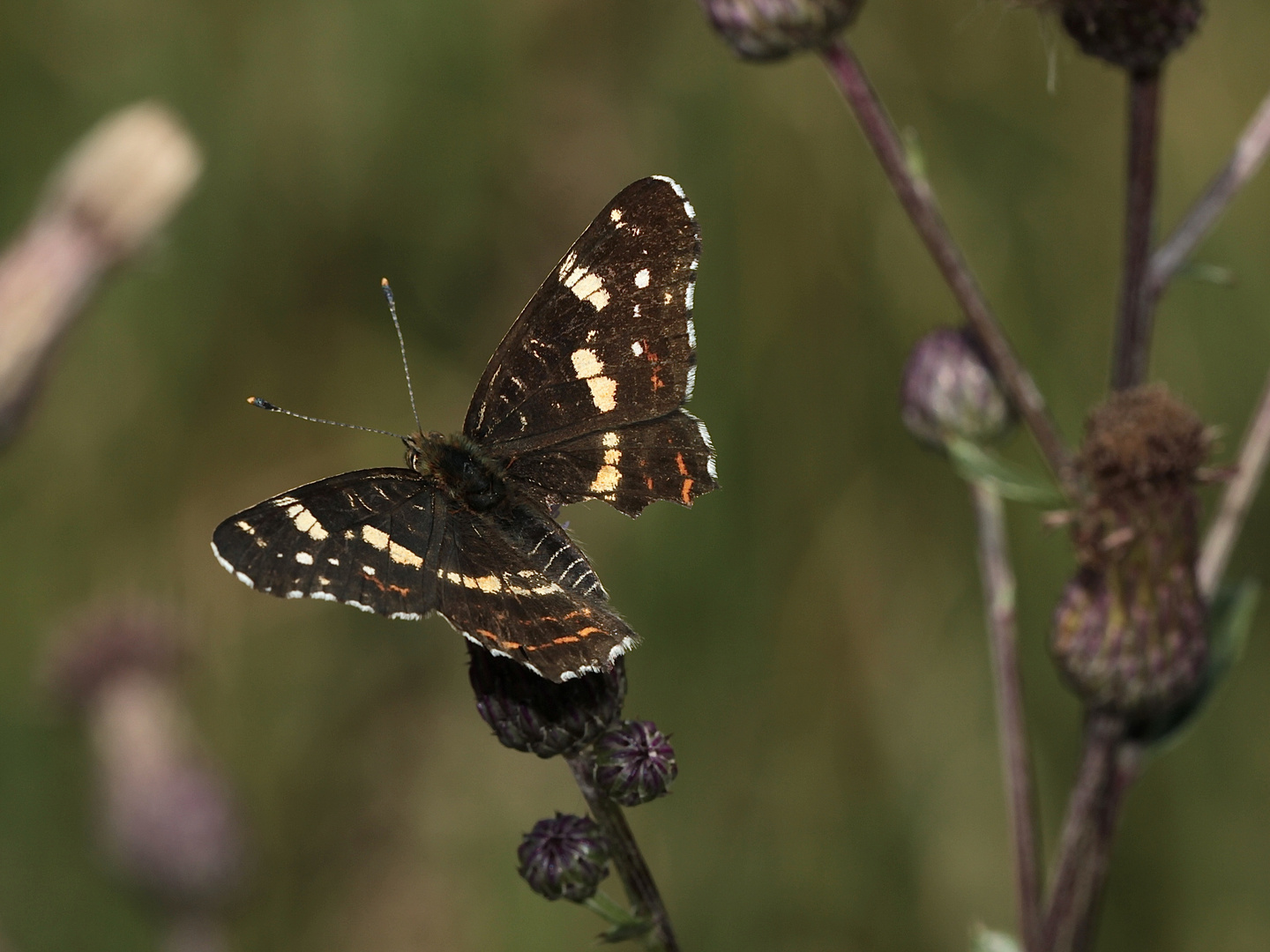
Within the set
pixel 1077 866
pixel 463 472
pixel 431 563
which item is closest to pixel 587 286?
pixel 463 472

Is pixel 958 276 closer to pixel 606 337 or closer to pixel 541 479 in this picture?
pixel 606 337

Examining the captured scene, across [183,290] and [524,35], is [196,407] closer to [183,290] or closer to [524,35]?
[183,290]

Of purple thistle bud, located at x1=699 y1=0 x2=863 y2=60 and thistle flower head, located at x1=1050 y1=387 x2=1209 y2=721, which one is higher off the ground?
purple thistle bud, located at x1=699 y1=0 x2=863 y2=60

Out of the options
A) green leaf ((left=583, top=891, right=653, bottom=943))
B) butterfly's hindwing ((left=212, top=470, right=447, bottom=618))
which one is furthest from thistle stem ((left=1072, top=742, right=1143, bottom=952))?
butterfly's hindwing ((left=212, top=470, right=447, bottom=618))

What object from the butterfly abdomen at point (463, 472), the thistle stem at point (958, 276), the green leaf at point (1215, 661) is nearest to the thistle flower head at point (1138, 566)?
the green leaf at point (1215, 661)

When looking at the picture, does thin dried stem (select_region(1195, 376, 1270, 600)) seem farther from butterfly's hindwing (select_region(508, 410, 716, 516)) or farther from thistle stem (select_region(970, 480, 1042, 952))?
butterfly's hindwing (select_region(508, 410, 716, 516))

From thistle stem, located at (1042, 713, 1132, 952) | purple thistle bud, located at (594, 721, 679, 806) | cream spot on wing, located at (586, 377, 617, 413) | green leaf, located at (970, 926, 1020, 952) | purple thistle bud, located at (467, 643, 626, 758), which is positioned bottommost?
green leaf, located at (970, 926, 1020, 952)
